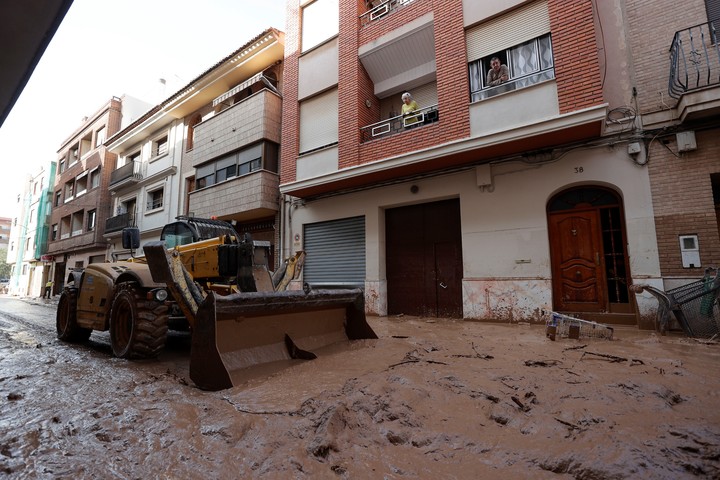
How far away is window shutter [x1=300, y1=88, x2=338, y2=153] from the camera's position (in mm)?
10711

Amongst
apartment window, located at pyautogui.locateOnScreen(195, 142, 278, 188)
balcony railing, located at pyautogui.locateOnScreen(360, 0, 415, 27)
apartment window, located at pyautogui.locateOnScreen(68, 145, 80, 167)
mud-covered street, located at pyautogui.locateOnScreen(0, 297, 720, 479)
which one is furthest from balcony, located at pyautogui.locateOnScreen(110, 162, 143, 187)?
mud-covered street, located at pyautogui.locateOnScreen(0, 297, 720, 479)

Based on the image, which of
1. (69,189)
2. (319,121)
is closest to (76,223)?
(69,189)

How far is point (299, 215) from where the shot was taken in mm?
11516

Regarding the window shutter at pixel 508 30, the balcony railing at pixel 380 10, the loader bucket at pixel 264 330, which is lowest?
the loader bucket at pixel 264 330

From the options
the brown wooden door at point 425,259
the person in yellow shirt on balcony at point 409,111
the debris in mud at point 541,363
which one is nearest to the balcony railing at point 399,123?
the person in yellow shirt on balcony at point 409,111

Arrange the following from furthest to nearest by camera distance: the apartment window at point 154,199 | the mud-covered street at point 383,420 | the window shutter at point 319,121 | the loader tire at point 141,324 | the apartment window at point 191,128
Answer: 1. the apartment window at point 154,199
2. the apartment window at point 191,128
3. the window shutter at point 319,121
4. the loader tire at point 141,324
5. the mud-covered street at point 383,420

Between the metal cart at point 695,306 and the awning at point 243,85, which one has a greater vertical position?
the awning at point 243,85

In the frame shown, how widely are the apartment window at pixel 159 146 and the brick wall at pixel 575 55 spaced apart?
17553mm

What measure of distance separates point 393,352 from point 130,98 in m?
27.1

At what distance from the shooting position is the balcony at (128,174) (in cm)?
1855

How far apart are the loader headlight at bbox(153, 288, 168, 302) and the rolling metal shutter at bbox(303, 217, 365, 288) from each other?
5.47 m

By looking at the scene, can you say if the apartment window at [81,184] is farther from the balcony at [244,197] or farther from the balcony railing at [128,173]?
the balcony at [244,197]

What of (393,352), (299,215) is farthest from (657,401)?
(299,215)

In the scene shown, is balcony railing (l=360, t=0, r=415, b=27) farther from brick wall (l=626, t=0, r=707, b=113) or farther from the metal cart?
the metal cart
